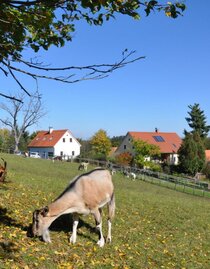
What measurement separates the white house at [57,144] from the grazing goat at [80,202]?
74395 mm

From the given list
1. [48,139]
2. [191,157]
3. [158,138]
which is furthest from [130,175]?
[48,139]

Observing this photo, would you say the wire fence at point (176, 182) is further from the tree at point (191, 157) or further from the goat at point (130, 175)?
the tree at point (191, 157)

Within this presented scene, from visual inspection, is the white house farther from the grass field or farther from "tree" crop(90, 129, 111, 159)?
the grass field

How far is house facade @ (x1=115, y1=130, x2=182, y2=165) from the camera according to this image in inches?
3091

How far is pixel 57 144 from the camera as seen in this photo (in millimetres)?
83938

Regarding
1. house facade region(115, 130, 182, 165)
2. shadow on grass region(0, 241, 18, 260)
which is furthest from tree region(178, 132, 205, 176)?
shadow on grass region(0, 241, 18, 260)

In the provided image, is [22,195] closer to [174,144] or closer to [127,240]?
[127,240]

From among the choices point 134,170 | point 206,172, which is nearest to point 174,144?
point 206,172

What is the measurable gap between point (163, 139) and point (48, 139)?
1022 inches

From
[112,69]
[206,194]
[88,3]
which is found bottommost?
[206,194]

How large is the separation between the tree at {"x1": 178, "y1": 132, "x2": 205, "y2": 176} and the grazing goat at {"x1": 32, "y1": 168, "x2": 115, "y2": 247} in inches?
2118

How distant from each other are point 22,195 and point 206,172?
55.4 meters

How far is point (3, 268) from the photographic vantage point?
21.2ft

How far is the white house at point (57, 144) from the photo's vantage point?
277 feet
